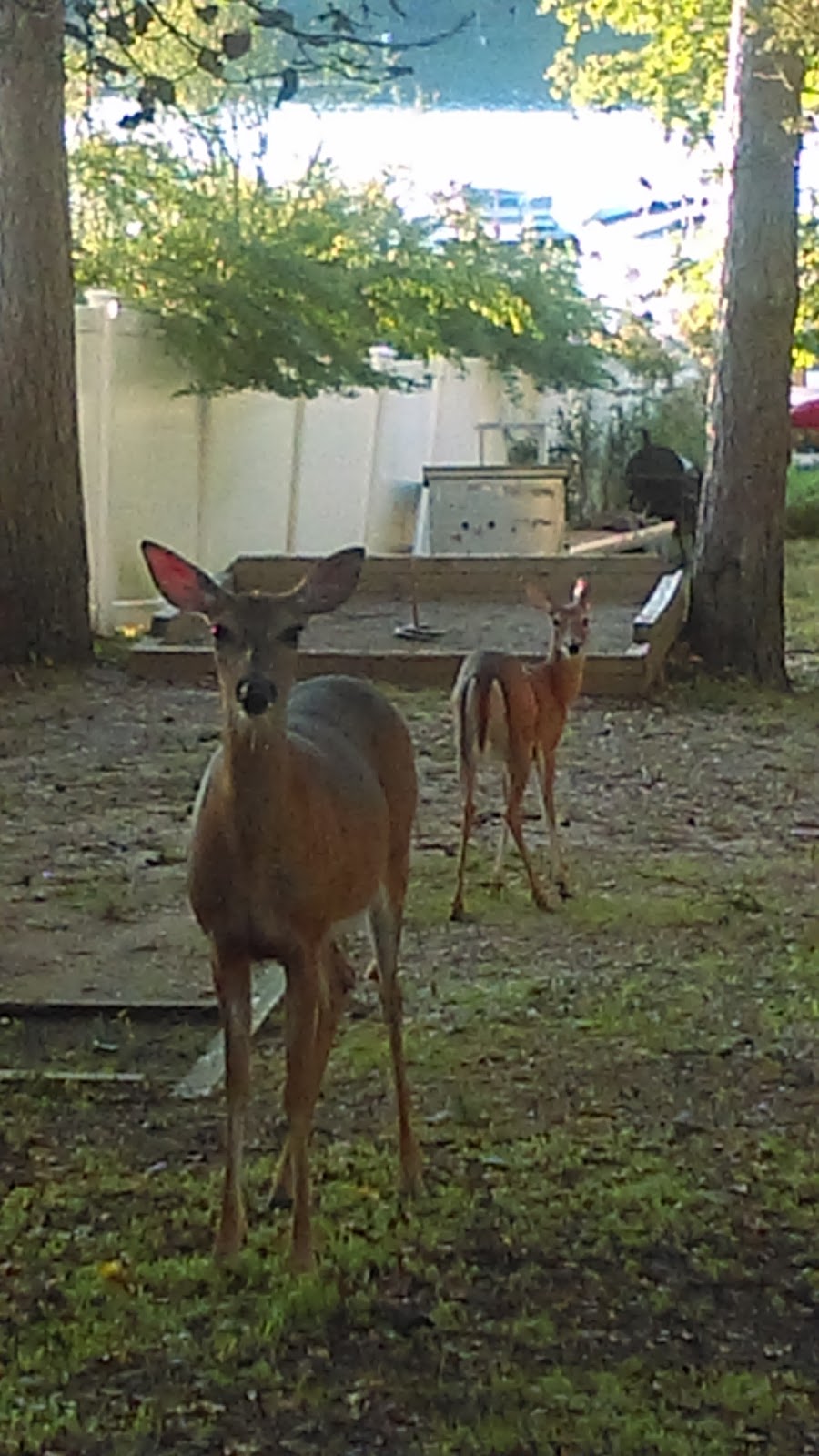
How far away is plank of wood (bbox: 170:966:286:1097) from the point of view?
5.13 m

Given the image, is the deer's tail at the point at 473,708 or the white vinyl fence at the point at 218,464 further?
the white vinyl fence at the point at 218,464

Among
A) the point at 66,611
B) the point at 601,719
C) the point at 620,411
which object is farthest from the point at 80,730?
the point at 620,411

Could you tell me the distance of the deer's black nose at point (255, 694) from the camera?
12.6 ft

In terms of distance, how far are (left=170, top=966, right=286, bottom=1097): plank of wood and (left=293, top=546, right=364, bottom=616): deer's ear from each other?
94 cm

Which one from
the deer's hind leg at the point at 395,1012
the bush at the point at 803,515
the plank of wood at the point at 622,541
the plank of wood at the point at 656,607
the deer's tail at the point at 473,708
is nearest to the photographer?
the deer's hind leg at the point at 395,1012

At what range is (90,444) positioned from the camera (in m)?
13.3

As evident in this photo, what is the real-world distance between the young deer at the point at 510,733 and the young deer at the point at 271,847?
2972 mm

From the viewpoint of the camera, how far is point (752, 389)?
12016mm

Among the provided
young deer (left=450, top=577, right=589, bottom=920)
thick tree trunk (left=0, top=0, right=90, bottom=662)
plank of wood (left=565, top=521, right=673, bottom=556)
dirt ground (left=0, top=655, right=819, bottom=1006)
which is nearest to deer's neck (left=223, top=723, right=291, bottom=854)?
dirt ground (left=0, top=655, right=819, bottom=1006)

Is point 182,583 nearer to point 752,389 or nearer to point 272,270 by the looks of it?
point 752,389

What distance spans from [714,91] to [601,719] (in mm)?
7006

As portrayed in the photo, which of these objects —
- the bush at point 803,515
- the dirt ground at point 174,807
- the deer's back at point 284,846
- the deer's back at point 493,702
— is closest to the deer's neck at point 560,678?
the deer's back at point 493,702

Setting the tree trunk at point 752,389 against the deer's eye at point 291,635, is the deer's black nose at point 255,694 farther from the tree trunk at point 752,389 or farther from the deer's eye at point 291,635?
the tree trunk at point 752,389

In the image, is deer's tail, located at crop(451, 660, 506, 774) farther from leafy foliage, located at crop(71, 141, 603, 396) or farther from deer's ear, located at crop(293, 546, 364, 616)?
leafy foliage, located at crop(71, 141, 603, 396)
